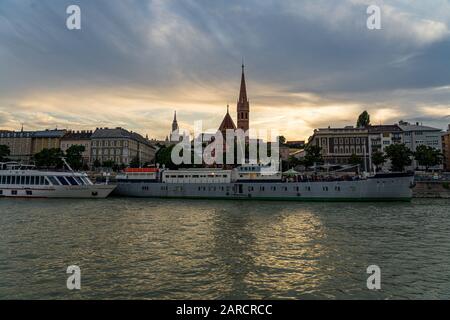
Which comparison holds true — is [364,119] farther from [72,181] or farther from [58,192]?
[58,192]

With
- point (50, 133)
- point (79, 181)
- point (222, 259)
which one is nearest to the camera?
point (222, 259)

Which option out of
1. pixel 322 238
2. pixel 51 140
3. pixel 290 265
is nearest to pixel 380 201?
pixel 322 238

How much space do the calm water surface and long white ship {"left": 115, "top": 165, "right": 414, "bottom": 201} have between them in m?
23.3

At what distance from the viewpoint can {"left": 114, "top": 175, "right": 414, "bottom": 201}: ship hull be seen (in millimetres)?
49156

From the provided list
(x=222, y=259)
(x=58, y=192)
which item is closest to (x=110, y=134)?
(x=58, y=192)

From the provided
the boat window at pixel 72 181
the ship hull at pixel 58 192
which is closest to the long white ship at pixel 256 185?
the ship hull at pixel 58 192

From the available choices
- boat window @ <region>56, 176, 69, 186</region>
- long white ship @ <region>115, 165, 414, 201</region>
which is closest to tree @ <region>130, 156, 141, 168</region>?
long white ship @ <region>115, 165, 414, 201</region>

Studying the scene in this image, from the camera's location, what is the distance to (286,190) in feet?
174

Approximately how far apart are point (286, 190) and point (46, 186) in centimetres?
4106

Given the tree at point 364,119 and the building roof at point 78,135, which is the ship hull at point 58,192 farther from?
the tree at point 364,119

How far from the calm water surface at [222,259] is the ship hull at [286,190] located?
914 inches
